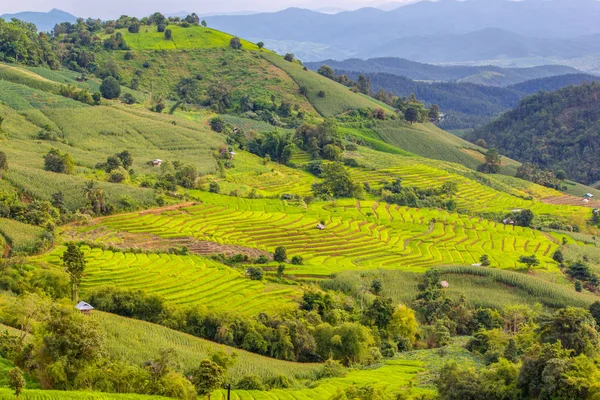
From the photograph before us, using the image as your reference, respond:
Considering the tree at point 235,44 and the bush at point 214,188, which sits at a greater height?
the tree at point 235,44

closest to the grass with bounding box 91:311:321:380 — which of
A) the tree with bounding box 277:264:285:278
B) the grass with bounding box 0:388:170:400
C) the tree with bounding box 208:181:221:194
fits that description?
the grass with bounding box 0:388:170:400

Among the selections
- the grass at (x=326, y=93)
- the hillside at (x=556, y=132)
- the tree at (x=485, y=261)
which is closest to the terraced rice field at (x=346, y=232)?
the tree at (x=485, y=261)

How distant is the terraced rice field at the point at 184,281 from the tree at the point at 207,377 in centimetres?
1431

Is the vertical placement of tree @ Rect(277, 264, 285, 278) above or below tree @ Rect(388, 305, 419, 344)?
above

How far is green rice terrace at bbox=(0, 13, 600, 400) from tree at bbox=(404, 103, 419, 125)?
1245cm

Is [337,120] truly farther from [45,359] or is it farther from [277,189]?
[45,359]

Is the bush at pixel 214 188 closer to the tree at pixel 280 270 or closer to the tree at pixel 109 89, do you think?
the tree at pixel 280 270

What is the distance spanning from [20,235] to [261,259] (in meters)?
20.0

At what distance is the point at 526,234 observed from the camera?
7331cm

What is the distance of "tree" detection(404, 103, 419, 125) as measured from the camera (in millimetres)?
138500

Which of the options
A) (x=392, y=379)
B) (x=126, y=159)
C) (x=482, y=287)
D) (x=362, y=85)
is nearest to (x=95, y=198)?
(x=126, y=159)

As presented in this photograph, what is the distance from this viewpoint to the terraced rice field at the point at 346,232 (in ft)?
196

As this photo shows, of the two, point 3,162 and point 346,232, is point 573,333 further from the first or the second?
point 3,162

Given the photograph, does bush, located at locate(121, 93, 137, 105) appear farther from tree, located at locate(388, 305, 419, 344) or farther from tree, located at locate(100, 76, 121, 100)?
tree, located at locate(388, 305, 419, 344)
